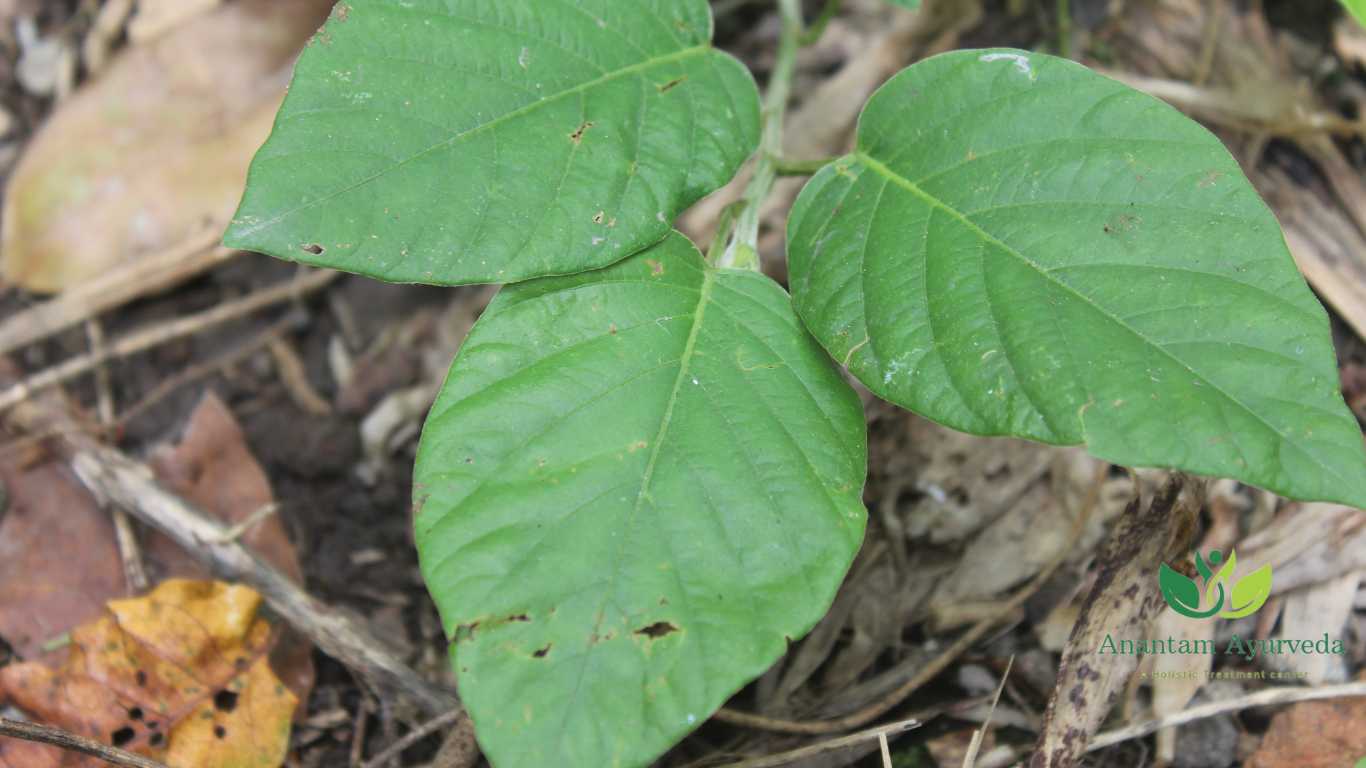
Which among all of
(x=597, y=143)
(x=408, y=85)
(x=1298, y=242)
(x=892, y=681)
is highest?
(x=408, y=85)

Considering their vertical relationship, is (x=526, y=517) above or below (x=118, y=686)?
above

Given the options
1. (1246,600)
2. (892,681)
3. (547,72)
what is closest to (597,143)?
(547,72)

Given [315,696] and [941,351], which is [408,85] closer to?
[941,351]

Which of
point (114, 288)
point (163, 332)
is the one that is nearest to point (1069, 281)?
point (163, 332)

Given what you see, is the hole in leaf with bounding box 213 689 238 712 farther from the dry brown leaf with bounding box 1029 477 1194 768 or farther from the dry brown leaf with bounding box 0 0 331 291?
the dry brown leaf with bounding box 1029 477 1194 768

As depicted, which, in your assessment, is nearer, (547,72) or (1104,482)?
(547,72)

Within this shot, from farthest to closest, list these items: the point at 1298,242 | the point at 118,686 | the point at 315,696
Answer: the point at 1298,242 < the point at 315,696 < the point at 118,686

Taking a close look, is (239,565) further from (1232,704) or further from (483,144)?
(1232,704)
